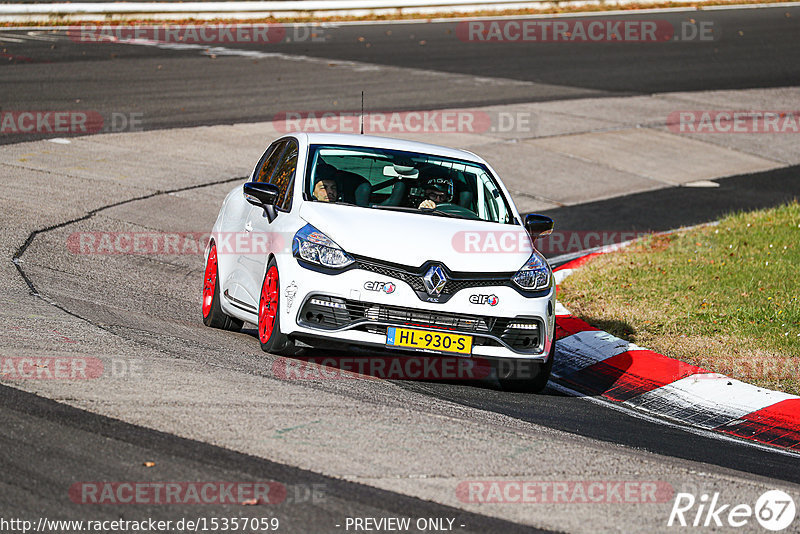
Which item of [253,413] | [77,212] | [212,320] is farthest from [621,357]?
[77,212]

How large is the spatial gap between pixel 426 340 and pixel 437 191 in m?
1.75

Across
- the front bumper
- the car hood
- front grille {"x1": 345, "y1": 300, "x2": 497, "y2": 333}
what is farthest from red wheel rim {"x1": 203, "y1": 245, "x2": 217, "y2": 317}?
front grille {"x1": 345, "y1": 300, "x2": 497, "y2": 333}

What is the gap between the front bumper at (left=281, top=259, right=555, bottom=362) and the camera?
7527mm

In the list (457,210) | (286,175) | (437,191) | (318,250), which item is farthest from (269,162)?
(318,250)

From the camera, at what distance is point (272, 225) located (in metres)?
8.41

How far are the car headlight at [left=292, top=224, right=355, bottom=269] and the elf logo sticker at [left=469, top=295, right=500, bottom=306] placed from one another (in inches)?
33.3

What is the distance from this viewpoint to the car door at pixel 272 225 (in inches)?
324

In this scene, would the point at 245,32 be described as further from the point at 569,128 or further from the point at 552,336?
the point at 552,336

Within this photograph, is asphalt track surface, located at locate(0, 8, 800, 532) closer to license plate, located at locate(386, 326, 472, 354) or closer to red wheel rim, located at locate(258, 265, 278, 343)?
license plate, located at locate(386, 326, 472, 354)

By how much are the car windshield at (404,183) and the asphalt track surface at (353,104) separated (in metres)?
1.39

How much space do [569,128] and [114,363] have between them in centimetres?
1491

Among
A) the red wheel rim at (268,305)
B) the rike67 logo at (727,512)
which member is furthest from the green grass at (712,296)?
the red wheel rim at (268,305)

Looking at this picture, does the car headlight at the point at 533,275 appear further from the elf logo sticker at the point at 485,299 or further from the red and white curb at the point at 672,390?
the red and white curb at the point at 672,390

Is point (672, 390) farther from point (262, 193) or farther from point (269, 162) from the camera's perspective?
point (269, 162)
